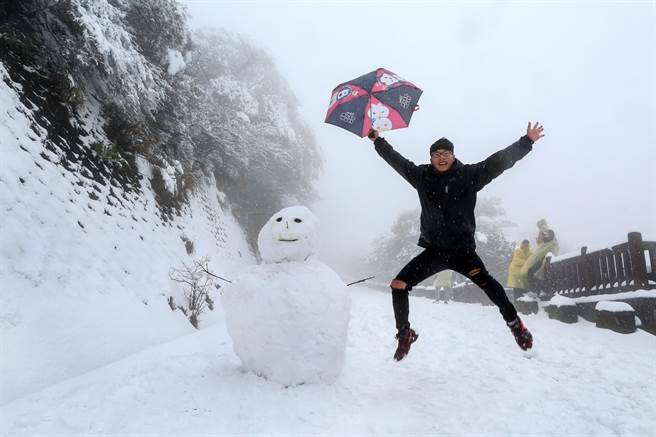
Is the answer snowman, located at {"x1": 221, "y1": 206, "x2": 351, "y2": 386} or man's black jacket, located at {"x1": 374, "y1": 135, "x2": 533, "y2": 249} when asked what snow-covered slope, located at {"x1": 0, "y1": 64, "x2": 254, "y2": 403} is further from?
man's black jacket, located at {"x1": 374, "y1": 135, "x2": 533, "y2": 249}

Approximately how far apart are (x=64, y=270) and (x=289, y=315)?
124 inches

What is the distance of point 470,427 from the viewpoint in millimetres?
2619

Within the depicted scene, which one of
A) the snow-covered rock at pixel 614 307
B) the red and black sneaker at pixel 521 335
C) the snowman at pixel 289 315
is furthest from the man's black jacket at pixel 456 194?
the snow-covered rock at pixel 614 307

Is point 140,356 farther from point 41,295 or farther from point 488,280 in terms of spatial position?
point 488,280

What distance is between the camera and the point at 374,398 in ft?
10.6

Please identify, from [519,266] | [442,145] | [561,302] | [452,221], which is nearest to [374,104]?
[442,145]

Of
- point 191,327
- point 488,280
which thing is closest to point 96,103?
point 191,327

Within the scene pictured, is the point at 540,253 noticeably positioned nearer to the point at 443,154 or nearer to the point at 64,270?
the point at 443,154

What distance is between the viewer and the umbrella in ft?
13.1

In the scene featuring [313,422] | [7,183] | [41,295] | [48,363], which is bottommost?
[313,422]

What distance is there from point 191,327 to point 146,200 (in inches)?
126

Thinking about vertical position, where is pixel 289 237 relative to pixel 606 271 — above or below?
above

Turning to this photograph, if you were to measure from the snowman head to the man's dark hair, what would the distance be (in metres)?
1.38

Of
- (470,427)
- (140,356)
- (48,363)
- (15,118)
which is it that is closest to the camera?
(470,427)
